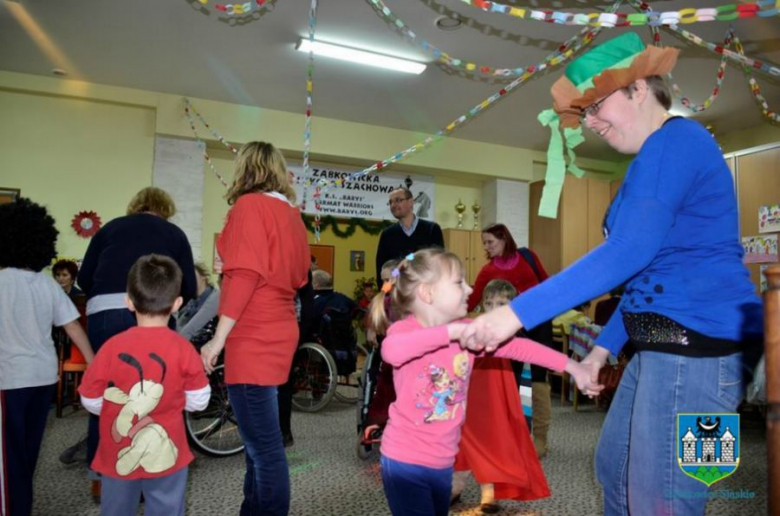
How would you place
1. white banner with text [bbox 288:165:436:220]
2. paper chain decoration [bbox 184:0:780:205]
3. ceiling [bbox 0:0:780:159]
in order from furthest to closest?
white banner with text [bbox 288:165:436:220]
ceiling [bbox 0:0:780:159]
paper chain decoration [bbox 184:0:780:205]

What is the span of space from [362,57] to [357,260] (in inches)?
157

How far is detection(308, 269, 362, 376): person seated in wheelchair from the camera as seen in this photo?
203 inches

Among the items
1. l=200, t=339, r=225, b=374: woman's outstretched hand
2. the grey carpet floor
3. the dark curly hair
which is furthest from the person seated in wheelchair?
l=200, t=339, r=225, b=374: woman's outstretched hand

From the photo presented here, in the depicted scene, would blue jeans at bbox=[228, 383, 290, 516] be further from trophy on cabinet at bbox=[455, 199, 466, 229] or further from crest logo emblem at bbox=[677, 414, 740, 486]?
trophy on cabinet at bbox=[455, 199, 466, 229]

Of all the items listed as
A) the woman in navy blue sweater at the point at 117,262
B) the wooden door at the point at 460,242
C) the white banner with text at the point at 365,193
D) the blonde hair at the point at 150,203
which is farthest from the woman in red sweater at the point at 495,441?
the wooden door at the point at 460,242

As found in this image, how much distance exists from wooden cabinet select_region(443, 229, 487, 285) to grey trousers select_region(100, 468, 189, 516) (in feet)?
22.4

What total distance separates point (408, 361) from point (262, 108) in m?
6.22

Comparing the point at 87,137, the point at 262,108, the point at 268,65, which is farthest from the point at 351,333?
the point at 87,137

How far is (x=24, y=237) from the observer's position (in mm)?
2105

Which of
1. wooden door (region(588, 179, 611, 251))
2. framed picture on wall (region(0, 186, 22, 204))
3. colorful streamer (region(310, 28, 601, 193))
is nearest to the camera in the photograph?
colorful streamer (region(310, 28, 601, 193))

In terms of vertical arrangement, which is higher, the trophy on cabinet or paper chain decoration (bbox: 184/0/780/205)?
paper chain decoration (bbox: 184/0/780/205)

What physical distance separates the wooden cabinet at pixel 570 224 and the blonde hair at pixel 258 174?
6761 millimetres

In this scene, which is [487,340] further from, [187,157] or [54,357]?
[187,157]

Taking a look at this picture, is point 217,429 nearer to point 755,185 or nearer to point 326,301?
point 326,301
